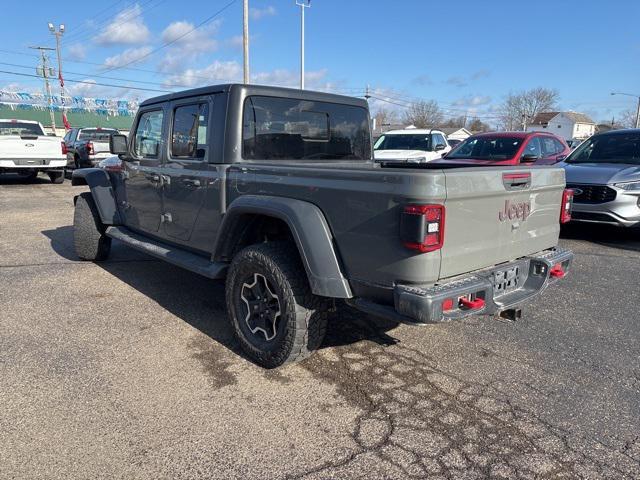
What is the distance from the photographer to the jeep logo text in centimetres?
315

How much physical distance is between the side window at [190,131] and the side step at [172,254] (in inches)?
33.6

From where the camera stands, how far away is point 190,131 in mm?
4227

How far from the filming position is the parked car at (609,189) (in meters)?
6.93

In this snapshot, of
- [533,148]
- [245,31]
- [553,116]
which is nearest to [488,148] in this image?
[533,148]

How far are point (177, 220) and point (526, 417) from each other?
124 inches

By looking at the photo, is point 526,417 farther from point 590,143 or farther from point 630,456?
point 590,143

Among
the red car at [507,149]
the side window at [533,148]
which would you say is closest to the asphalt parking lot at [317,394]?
the red car at [507,149]

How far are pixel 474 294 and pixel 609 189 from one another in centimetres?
528

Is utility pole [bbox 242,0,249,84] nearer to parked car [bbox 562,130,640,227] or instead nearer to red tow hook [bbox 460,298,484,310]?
parked car [bbox 562,130,640,227]

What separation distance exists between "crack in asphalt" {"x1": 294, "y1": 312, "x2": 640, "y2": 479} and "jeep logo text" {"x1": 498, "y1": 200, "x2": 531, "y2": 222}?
3.64 ft

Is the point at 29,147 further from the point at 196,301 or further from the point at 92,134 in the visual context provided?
the point at 196,301

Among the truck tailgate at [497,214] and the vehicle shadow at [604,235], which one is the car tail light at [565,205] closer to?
the truck tailgate at [497,214]

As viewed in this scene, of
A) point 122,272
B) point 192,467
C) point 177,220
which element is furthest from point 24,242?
point 192,467

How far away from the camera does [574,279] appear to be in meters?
5.66
